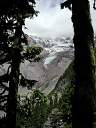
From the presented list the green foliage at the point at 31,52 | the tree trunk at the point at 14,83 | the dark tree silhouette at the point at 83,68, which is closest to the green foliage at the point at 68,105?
the green foliage at the point at 31,52

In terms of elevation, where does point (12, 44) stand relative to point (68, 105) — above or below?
above

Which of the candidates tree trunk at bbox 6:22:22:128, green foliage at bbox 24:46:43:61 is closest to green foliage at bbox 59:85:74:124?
green foliage at bbox 24:46:43:61

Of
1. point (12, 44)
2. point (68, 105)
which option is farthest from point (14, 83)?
point (68, 105)

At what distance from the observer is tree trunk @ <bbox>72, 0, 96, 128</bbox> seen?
619cm

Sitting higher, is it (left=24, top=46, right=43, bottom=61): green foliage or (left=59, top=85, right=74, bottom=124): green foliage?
(left=24, top=46, right=43, bottom=61): green foliage

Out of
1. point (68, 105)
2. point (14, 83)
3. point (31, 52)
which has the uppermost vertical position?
point (31, 52)

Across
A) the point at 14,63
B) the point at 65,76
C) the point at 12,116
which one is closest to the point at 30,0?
the point at 14,63

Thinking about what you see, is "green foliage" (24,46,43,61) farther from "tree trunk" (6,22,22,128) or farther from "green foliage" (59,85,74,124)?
"green foliage" (59,85,74,124)

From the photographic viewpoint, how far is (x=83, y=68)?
6426 mm

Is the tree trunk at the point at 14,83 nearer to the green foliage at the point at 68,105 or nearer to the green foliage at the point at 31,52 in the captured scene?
the green foliage at the point at 31,52

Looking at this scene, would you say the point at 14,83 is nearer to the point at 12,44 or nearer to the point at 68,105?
the point at 12,44

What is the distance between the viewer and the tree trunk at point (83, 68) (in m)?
6.19

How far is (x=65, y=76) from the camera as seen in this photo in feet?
102

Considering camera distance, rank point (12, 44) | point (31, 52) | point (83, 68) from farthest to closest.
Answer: point (31, 52) → point (12, 44) → point (83, 68)
